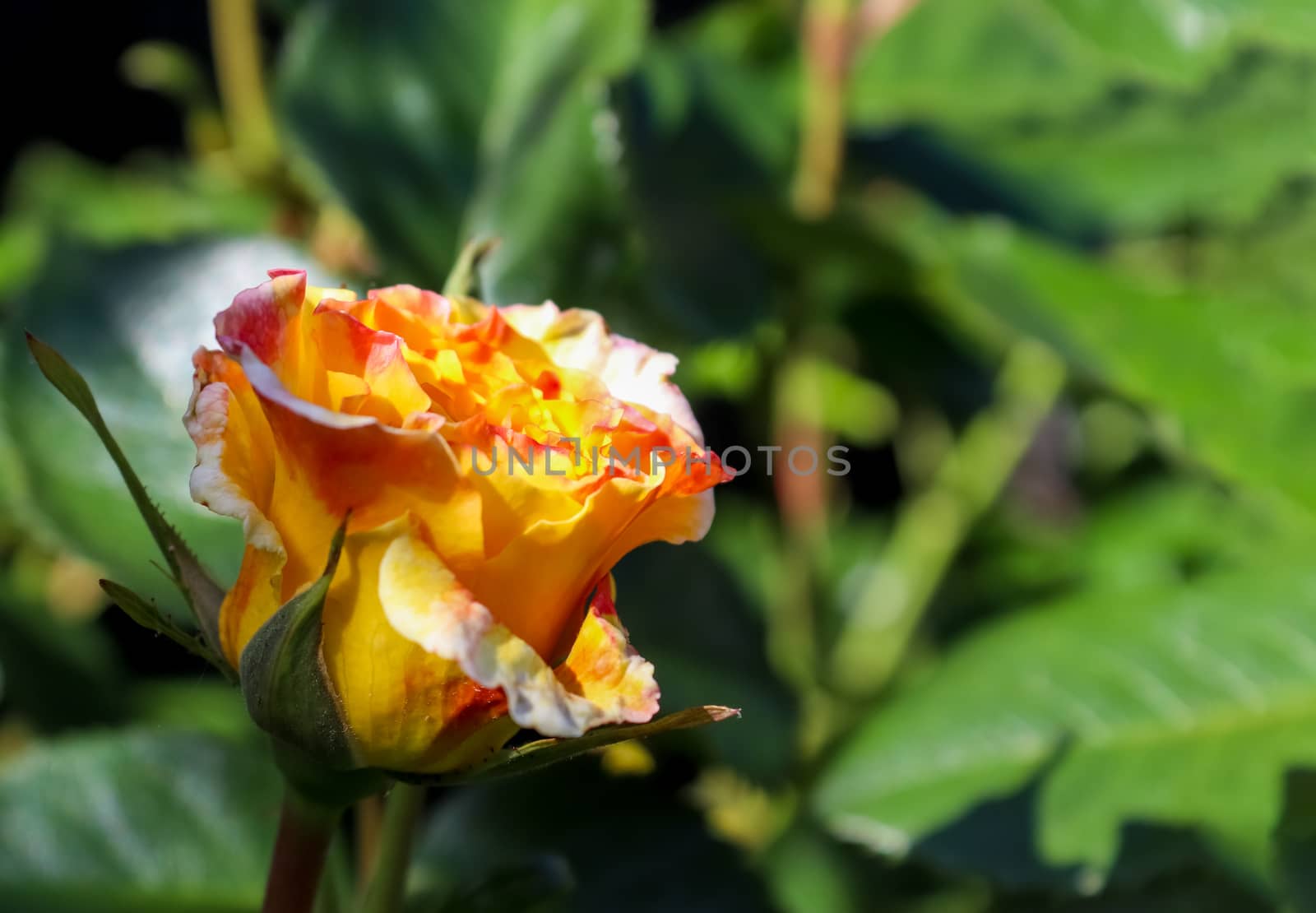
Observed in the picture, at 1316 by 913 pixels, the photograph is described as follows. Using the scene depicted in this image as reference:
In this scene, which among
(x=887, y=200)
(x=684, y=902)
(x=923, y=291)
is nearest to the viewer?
(x=684, y=902)

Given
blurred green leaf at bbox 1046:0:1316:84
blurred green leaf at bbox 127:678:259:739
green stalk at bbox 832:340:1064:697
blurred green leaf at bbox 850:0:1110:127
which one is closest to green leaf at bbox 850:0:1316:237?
blurred green leaf at bbox 850:0:1110:127

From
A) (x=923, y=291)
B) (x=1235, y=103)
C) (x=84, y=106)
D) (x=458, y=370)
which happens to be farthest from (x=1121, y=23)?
(x=84, y=106)

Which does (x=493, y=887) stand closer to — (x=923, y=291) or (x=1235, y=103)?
(x=923, y=291)

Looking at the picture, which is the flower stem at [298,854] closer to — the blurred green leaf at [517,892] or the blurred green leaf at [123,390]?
the blurred green leaf at [517,892]

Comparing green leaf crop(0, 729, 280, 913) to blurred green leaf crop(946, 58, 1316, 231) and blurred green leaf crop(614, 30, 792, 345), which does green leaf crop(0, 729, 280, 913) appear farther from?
blurred green leaf crop(946, 58, 1316, 231)

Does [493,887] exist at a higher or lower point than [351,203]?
lower

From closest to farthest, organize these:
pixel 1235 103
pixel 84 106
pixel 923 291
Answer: pixel 923 291 < pixel 1235 103 < pixel 84 106

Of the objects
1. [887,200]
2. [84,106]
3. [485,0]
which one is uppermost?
[84,106]
